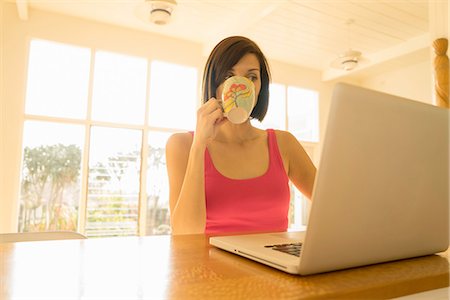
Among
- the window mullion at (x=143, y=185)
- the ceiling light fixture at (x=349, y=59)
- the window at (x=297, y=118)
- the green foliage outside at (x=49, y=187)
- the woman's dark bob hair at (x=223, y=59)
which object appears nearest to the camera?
the woman's dark bob hair at (x=223, y=59)

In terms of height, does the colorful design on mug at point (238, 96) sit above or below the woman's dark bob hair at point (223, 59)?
below

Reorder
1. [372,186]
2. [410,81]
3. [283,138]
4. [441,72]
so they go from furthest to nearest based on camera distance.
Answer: [410,81], [441,72], [283,138], [372,186]

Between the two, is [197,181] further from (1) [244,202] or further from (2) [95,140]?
(2) [95,140]

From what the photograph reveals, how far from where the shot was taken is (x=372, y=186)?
0.41m

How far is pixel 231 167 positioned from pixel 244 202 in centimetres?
15

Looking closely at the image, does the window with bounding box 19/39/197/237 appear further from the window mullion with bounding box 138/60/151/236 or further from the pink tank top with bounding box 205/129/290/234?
the pink tank top with bounding box 205/129/290/234

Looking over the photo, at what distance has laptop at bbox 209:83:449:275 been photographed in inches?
14.8

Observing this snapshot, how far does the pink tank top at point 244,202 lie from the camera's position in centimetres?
100

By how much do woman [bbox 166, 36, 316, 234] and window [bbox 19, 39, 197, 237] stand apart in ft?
11.1

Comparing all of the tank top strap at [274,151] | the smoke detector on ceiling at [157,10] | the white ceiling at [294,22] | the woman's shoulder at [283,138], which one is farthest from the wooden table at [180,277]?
the white ceiling at [294,22]

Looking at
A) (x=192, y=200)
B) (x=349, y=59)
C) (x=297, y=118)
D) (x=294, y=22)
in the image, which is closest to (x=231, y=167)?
(x=192, y=200)

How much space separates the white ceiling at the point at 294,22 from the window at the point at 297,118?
783mm

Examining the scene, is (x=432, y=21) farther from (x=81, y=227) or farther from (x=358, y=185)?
(x=81, y=227)

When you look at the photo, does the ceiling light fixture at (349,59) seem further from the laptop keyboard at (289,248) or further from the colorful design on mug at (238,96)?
the laptop keyboard at (289,248)
